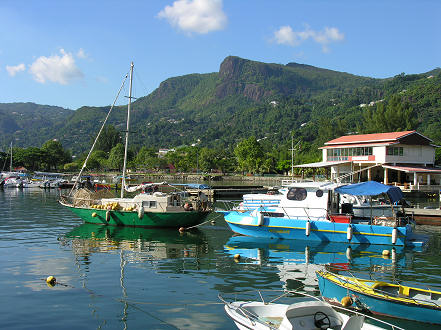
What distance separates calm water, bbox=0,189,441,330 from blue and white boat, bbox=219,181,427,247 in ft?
2.35

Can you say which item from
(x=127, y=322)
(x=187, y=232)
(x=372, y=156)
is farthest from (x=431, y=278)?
(x=372, y=156)

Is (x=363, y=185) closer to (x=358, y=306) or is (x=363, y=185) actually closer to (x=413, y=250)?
(x=413, y=250)

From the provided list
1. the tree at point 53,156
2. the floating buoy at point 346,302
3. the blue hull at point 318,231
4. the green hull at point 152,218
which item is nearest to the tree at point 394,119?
the blue hull at point 318,231

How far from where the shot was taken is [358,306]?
1250cm

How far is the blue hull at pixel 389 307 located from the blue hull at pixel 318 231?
10733 mm

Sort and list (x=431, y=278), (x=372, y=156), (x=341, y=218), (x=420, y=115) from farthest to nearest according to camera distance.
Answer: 1. (x=420, y=115)
2. (x=372, y=156)
3. (x=341, y=218)
4. (x=431, y=278)

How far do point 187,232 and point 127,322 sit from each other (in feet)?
53.5

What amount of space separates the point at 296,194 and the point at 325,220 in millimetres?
2589

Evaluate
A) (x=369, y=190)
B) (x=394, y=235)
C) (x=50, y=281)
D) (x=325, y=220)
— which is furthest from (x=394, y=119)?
(x=50, y=281)

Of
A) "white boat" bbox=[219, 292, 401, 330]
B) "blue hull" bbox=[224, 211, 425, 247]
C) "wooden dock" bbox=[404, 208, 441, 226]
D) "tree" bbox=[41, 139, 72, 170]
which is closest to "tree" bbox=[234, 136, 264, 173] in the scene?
"tree" bbox=[41, 139, 72, 170]

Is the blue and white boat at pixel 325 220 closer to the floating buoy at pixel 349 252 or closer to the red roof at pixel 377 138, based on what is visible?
the floating buoy at pixel 349 252

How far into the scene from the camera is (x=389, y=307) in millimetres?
12047

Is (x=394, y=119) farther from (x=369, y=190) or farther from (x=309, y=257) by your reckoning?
(x=309, y=257)

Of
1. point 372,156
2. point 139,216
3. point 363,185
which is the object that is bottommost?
point 139,216
